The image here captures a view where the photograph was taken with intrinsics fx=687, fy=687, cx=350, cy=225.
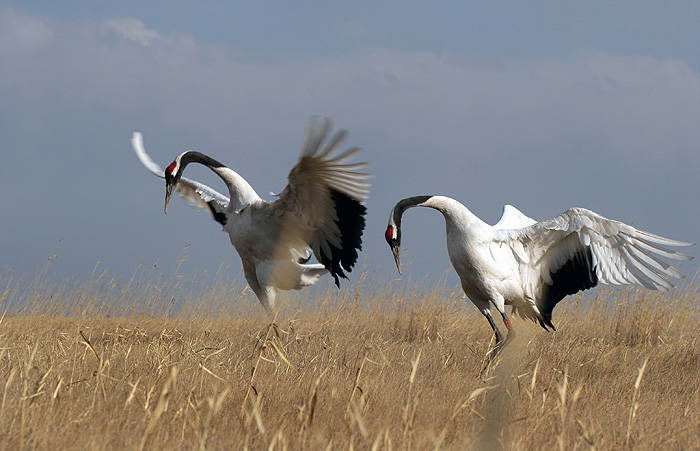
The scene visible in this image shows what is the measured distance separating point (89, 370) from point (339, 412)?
5.69 ft

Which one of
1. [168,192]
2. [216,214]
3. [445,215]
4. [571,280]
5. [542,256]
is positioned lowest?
[216,214]

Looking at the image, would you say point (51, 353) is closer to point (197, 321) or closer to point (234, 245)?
point (234, 245)

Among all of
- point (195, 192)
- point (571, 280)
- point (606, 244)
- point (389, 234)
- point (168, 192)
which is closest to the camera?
point (606, 244)

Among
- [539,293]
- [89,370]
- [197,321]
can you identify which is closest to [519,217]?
[539,293]

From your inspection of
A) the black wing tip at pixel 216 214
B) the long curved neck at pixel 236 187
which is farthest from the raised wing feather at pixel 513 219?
the black wing tip at pixel 216 214

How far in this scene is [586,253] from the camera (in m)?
5.68

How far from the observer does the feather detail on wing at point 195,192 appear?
7.68 metres

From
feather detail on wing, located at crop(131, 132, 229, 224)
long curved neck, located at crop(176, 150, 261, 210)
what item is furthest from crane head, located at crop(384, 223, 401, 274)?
feather detail on wing, located at crop(131, 132, 229, 224)

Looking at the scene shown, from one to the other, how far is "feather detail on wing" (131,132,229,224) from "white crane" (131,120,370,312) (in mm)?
537

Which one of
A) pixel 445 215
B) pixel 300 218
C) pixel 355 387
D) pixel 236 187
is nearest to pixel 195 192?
pixel 236 187

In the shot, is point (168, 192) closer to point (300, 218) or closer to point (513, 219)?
point (300, 218)

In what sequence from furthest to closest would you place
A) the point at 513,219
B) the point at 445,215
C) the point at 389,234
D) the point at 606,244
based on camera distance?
the point at 513,219 < the point at 389,234 < the point at 445,215 < the point at 606,244

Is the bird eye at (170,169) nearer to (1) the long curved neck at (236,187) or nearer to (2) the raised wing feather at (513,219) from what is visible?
(1) the long curved neck at (236,187)

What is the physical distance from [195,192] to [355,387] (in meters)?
5.70
